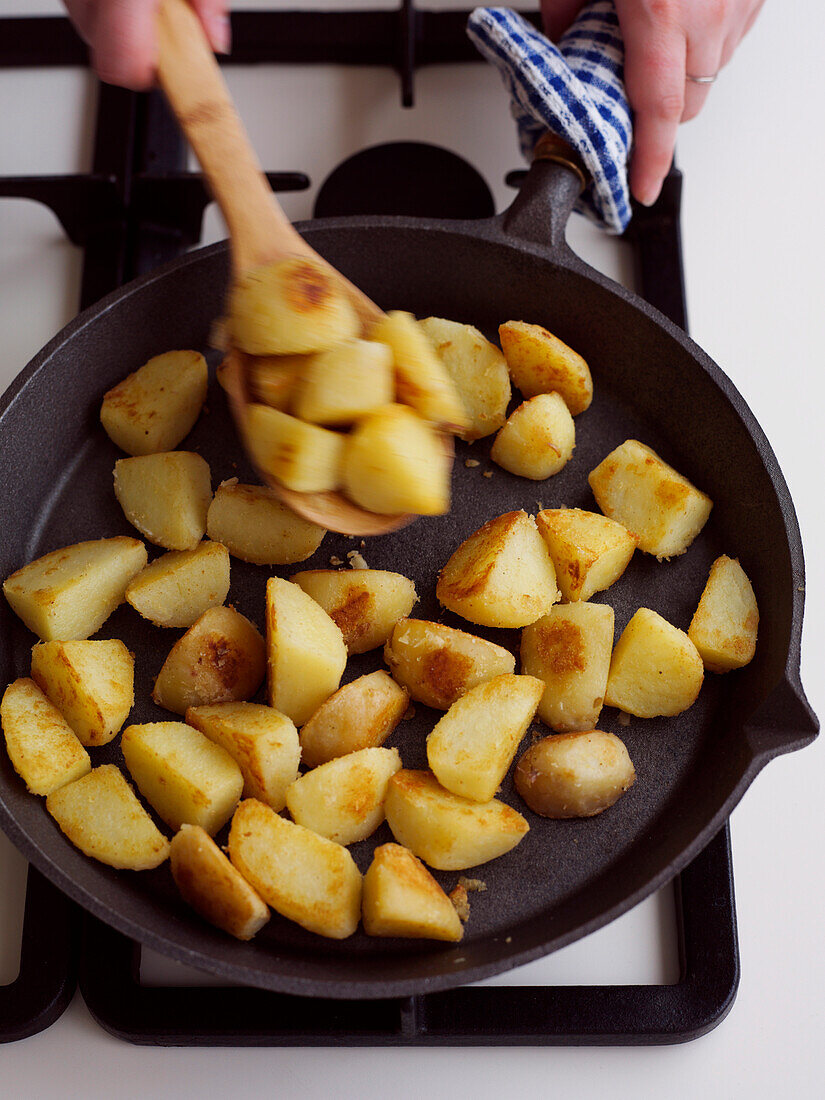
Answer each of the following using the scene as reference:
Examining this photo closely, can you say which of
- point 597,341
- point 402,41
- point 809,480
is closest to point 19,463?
point 597,341

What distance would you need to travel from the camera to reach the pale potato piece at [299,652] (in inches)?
47.6

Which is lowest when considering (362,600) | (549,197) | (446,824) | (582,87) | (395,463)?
(446,824)

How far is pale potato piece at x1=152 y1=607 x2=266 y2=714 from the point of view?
A: 1244 mm

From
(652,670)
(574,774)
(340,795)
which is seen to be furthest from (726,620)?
(340,795)

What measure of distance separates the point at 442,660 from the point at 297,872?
300 millimetres

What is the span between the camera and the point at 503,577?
126 centimetres

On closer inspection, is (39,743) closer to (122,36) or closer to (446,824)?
(446,824)

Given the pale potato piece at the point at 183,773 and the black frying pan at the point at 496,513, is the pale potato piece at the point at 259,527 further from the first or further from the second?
the pale potato piece at the point at 183,773

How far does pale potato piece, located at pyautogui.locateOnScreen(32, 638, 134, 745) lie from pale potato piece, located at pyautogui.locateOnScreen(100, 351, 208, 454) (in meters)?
0.30

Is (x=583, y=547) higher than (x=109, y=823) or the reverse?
higher

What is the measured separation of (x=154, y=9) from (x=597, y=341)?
2.36 ft

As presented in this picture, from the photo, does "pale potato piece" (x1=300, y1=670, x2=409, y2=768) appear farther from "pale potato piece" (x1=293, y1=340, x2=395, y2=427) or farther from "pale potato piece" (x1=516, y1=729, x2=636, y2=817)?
"pale potato piece" (x1=293, y1=340, x2=395, y2=427)

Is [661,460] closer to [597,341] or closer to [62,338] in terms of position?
[597,341]

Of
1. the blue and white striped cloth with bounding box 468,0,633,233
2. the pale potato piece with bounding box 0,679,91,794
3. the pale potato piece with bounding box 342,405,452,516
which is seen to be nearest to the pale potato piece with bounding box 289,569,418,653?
the pale potato piece with bounding box 342,405,452,516
